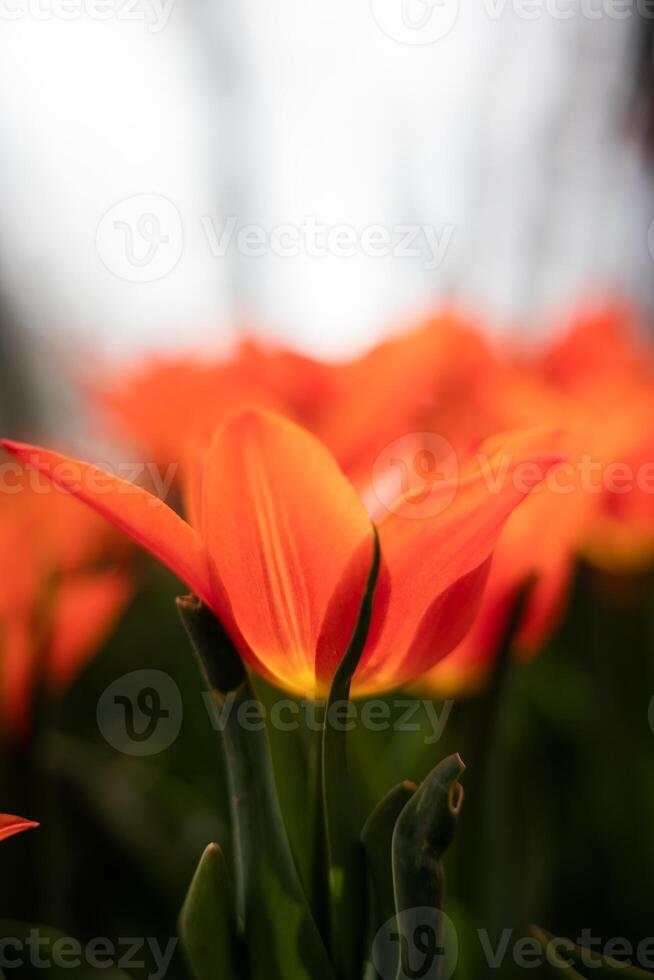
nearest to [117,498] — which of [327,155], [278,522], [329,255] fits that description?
[278,522]

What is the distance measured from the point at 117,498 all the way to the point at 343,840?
0.07m

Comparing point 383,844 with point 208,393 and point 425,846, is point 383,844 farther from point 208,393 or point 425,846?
point 208,393

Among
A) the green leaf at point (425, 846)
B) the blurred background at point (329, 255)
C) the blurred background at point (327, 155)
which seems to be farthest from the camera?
→ the blurred background at point (327, 155)

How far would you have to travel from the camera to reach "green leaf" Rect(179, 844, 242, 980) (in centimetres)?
17

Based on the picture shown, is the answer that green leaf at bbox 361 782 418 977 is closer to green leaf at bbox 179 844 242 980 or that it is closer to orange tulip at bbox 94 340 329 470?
green leaf at bbox 179 844 242 980

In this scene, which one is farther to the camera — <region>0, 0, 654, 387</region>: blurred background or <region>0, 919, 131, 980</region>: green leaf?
<region>0, 0, 654, 387</region>: blurred background

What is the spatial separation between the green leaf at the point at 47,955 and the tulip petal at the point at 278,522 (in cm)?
8

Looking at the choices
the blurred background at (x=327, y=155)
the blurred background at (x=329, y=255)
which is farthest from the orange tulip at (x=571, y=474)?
the blurred background at (x=327, y=155)

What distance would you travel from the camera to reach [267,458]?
0.16 metres

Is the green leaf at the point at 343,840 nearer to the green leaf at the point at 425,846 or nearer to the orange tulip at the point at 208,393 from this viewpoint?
the green leaf at the point at 425,846

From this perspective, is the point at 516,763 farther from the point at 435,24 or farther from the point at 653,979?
the point at 435,24

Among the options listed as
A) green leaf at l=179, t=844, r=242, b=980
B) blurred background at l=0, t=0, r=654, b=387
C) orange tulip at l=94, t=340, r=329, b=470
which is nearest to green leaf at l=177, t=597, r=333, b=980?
green leaf at l=179, t=844, r=242, b=980

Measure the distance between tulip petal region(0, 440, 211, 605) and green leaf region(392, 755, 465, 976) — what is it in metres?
0.06

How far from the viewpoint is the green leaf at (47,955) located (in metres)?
0.20
